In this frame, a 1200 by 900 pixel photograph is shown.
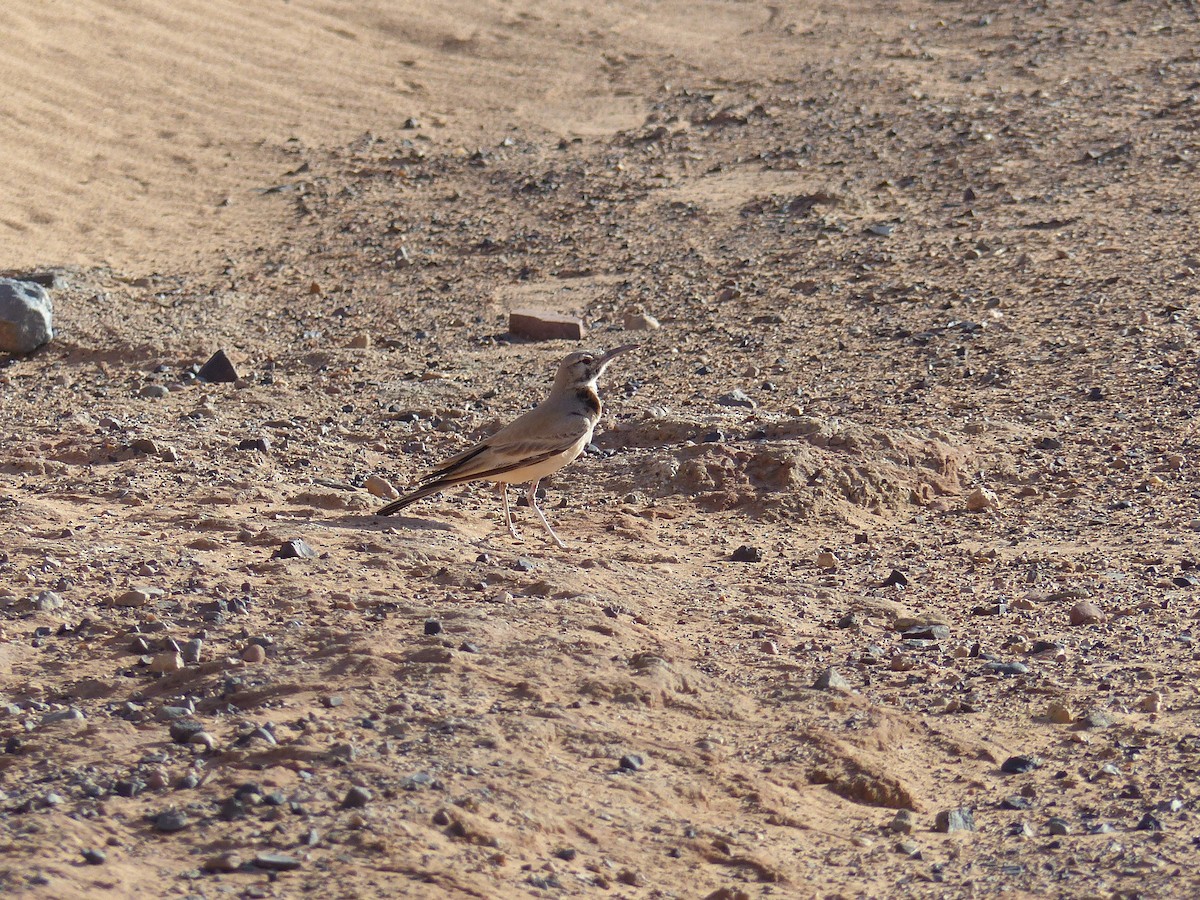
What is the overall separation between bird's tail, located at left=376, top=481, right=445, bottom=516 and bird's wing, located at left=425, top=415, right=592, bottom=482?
4 centimetres

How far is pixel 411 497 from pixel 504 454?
1.39 ft

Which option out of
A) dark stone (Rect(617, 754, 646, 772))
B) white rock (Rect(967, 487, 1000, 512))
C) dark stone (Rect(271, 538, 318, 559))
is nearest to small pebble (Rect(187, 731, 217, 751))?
dark stone (Rect(617, 754, 646, 772))

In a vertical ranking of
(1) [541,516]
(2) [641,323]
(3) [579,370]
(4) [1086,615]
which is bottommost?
(1) [541,516]

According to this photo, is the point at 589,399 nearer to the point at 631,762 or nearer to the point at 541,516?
the point at 541,516

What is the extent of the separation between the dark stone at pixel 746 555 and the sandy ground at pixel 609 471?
0.02 metres

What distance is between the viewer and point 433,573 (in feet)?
18.4

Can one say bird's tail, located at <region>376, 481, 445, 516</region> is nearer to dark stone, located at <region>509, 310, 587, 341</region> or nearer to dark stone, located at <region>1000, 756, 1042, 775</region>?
dark stone, located at <region>1000, 756, 1042, 775</region>

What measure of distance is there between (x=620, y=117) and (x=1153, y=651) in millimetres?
9161

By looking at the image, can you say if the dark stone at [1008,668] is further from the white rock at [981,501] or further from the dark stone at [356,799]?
the dark stone at [356,799]

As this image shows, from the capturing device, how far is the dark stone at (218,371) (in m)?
8.73

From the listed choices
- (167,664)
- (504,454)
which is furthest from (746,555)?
(167,664)

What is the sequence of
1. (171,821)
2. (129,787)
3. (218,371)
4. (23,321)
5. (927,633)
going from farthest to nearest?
(23,321), (218,371), (927,633), (129,787), (171,821)

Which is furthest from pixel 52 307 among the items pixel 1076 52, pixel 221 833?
pixel 1076 52

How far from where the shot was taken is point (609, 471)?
287 inches
